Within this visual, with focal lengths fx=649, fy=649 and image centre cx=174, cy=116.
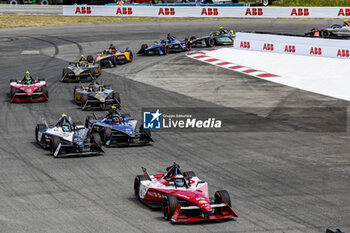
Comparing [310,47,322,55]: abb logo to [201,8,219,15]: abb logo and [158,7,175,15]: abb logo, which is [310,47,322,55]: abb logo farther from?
[158,7,175,15]: abb logo

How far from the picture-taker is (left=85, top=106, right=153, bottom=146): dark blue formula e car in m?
22.3

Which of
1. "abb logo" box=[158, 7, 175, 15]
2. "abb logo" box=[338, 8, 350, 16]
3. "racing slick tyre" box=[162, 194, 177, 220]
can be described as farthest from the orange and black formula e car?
"racing slick tyre" box=[162, 194, 177, 220]

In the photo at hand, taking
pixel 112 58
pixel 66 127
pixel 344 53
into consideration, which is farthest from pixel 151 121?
pixel 344 53

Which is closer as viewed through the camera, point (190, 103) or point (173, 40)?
point (190, 103)

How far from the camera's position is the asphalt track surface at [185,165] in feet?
49.6

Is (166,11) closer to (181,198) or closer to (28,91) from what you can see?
(28,91)

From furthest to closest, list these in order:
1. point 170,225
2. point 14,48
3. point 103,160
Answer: point 14,48
point 103,160
point 170,225

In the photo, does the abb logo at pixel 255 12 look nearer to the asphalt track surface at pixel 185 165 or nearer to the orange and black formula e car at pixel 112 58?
the orange and black formula e car at pixel 112 58

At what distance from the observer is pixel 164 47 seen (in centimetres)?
4409

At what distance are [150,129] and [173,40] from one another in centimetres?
2103

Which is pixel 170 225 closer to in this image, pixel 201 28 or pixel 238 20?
pixel 201 28

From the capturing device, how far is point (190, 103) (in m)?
29.9

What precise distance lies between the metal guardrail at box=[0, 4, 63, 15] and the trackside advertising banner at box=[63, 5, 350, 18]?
1345 millimetres

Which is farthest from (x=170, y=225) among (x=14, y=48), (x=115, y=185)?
(x=14, y=48)
